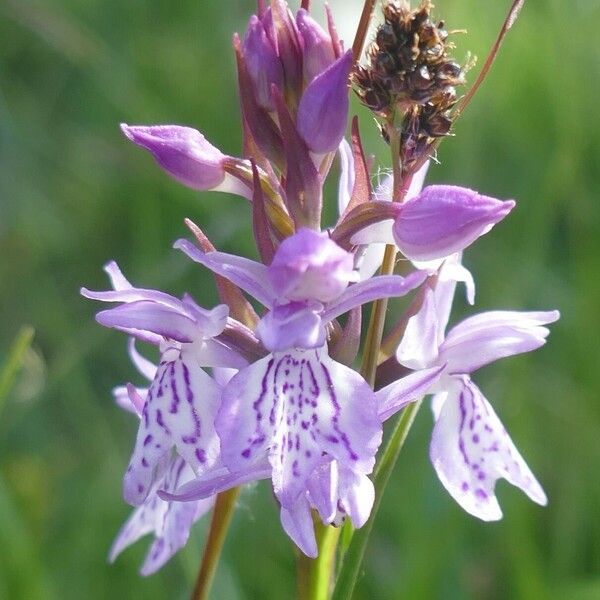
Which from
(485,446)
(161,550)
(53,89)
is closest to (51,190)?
(53,89)

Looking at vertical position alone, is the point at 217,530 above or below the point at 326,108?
below

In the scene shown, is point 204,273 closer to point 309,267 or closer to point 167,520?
point 167,520

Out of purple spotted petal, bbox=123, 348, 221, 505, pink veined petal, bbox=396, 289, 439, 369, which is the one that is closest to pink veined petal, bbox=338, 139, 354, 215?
pink veined petal, bbox=396, 289, 439, 369

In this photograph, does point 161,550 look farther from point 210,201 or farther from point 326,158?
point 210,201

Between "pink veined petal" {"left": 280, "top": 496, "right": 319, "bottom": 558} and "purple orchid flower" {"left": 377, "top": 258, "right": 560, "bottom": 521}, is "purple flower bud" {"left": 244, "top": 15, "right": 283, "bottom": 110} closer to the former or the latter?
"purple orchid flower" {"left": 377, "top": 258, "right": 560, "bottom": 521}

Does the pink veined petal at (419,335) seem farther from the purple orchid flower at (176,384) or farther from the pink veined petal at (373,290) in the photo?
the purple orchid flower at (176,384)

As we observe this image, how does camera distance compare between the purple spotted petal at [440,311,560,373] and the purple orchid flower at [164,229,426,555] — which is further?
the purple spotted petal at [440,311,560,373]

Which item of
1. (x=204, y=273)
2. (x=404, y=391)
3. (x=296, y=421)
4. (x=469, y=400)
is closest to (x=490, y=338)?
(x=469, y=400)
